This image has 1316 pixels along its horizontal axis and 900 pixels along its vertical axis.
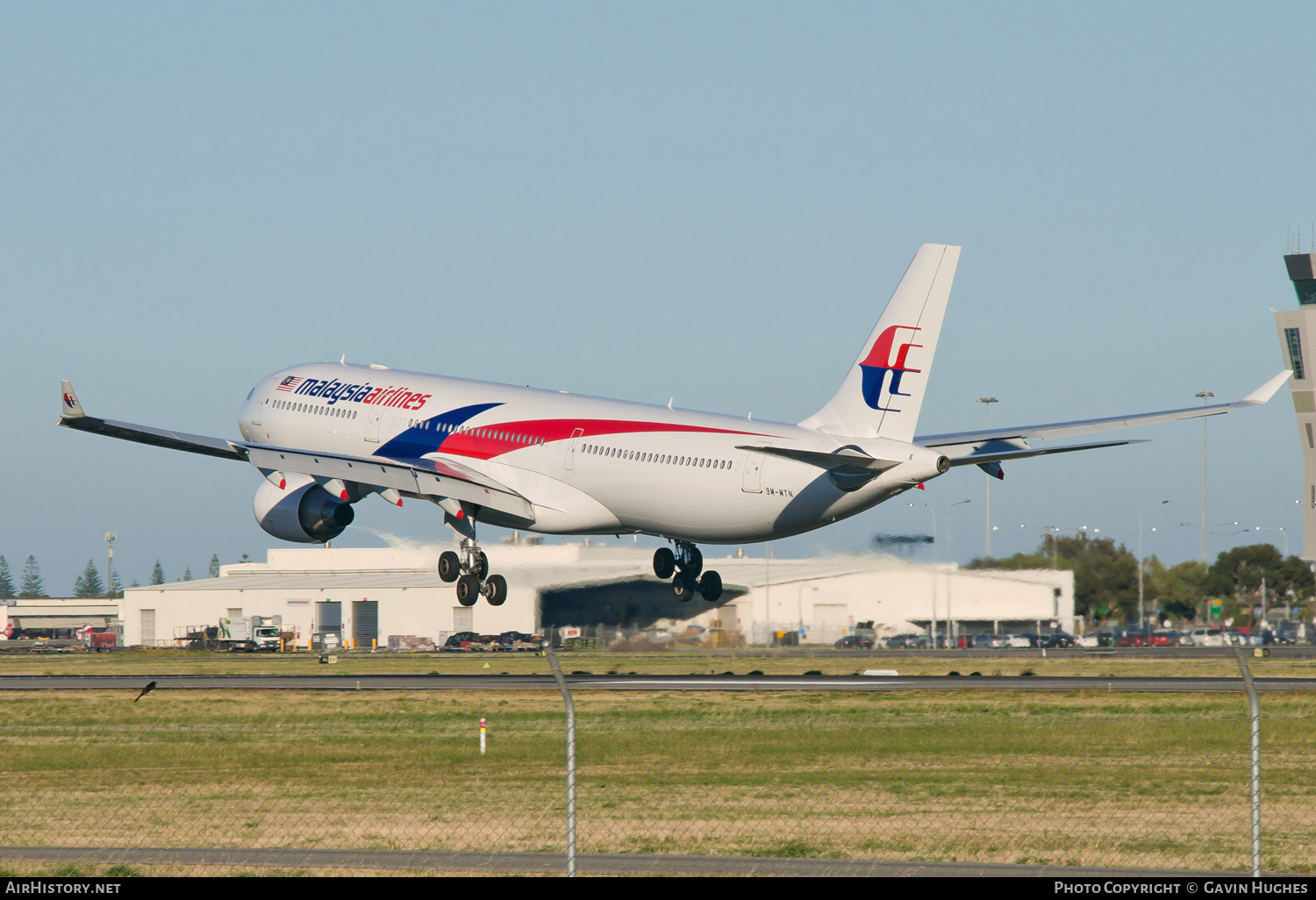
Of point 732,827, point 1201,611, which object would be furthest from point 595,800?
point 1201,611

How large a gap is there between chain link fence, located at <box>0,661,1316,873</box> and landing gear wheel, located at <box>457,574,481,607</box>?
3853 mm

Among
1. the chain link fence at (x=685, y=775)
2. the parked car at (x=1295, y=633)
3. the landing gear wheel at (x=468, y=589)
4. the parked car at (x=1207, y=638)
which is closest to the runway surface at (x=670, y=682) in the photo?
the chain link fence at (x=685, y=775)

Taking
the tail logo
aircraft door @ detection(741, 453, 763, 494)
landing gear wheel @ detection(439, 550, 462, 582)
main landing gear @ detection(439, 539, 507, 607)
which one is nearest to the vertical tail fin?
the tail logo

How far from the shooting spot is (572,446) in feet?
166

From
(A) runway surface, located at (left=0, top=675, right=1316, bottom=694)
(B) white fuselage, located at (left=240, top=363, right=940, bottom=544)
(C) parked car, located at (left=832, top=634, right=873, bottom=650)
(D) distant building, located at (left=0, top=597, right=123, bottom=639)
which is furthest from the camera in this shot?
(D) distant building, located at (left=0, top=597, right=123, bottom=639)

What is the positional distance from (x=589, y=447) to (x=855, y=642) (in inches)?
1794

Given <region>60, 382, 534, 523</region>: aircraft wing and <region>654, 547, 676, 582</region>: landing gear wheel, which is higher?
<region>60, 382, 534, 523</region>: aircraft wing

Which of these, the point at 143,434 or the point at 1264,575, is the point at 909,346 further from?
→ the point at 1264,575

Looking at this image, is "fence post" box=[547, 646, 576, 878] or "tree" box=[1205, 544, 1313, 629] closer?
"fence post" box=[547, 646, 576, 878]

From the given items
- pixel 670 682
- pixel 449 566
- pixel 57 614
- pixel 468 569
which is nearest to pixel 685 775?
pixel 670 682

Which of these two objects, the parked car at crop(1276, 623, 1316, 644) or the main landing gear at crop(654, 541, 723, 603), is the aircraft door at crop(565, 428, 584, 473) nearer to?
the main landing gear at crop(654, 541, 723, 603)

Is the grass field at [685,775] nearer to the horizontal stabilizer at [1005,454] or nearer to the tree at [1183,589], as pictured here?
the horizontal stabilizer at [1005,454]

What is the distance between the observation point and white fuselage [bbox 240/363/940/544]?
45438mm
